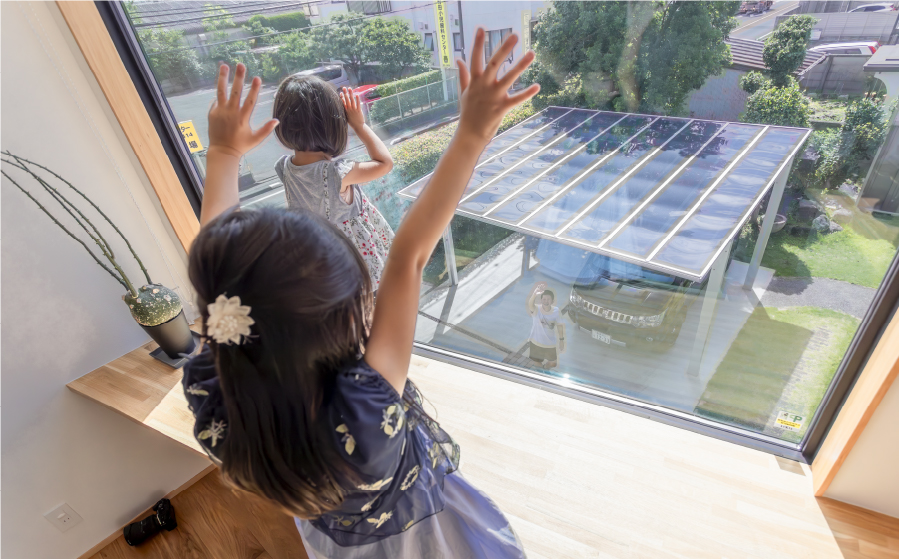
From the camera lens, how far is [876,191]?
1.01m

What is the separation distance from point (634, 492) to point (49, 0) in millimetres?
2320

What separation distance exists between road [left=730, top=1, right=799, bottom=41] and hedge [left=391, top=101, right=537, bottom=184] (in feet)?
1.98

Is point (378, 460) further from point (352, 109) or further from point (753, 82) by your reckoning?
point (753, 82)

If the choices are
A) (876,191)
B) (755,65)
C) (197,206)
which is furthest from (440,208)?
(197,206)

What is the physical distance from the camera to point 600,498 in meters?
1.36

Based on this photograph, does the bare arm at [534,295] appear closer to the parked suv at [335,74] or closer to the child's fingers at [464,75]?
the parked suv at [335,74]

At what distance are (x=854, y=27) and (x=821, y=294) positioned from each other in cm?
65

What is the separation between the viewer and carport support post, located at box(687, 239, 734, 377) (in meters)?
1.27

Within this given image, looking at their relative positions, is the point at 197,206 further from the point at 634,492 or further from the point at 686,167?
the point at 634,492

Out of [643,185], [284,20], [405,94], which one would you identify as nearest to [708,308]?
[643,185]

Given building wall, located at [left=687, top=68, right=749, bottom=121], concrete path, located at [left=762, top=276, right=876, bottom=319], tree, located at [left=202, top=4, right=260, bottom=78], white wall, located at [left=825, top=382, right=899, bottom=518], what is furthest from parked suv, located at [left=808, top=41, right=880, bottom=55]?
tree, located at [left=202, top=4, right=260, bottom=78]

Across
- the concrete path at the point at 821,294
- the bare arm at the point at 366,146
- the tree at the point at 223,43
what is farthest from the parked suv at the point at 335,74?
the concrete path at the point at 821,294

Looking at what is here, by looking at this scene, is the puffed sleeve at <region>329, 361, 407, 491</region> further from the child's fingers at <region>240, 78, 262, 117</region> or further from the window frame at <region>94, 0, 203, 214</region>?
the window frame at <region>94, 0, 203, 214</region>

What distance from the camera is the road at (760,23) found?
94 centimetres
